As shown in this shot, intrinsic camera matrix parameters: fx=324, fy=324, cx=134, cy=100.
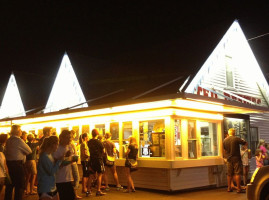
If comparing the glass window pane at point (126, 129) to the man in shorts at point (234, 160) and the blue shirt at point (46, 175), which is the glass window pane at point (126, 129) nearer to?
the man in shorts at point (234, 160)

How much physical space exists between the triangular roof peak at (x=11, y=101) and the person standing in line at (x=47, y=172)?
15.7 metres

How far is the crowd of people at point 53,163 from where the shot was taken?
5289mm

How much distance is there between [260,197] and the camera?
635 cm

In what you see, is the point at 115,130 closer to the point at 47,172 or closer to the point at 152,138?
the point at 152,138

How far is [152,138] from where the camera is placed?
36.7 ft

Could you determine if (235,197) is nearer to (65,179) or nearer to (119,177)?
(119,177)

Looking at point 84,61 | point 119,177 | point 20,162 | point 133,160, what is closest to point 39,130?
point 84,61

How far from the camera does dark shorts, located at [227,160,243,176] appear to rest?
34.4 ft

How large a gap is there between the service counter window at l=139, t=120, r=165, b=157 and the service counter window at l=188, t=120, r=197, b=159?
931 mm

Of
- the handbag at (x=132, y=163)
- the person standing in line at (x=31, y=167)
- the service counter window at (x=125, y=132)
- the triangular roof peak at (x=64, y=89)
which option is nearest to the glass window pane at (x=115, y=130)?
the service counter window at (x=125, y=132)

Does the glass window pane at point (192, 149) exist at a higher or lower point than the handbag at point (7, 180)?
higher

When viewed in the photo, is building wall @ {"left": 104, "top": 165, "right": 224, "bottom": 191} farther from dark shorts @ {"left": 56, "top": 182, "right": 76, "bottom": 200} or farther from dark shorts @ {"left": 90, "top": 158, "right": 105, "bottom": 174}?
dark shorts @ {"left": 56, "top": 182, "right": 76, "bottom": 200}

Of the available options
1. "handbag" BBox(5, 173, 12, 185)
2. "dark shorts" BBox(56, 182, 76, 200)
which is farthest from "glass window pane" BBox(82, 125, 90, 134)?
"dark shorts" BBox(56, 182, 76, 200)

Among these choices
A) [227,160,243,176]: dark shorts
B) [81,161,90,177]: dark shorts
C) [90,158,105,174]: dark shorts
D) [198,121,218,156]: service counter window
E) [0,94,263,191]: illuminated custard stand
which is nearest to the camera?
A: [90,158,105,174]: dark shorts
